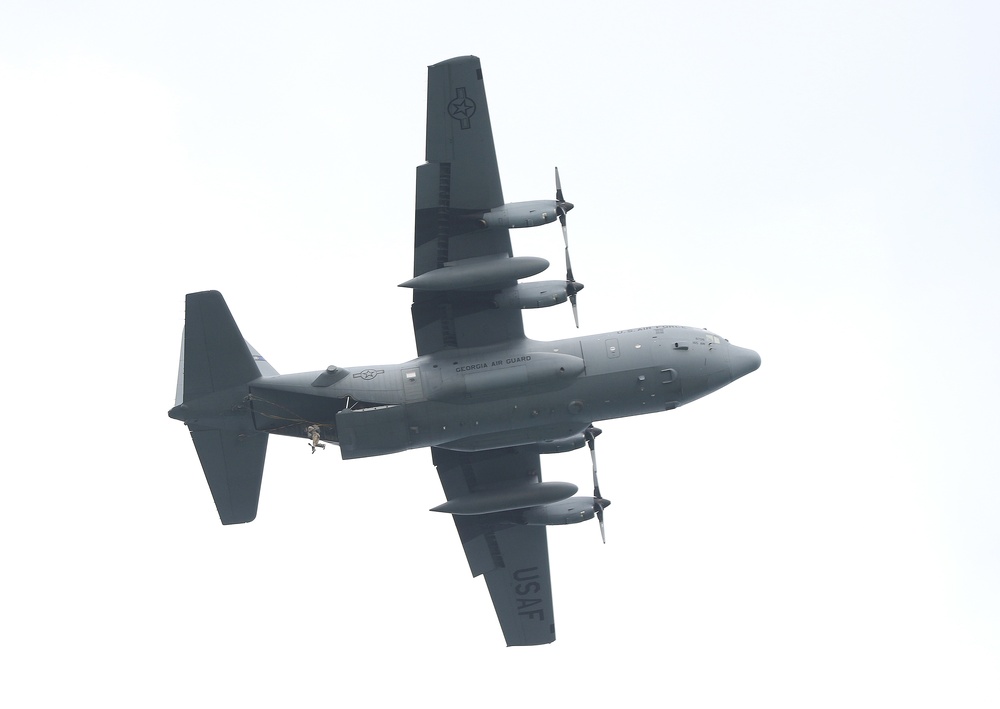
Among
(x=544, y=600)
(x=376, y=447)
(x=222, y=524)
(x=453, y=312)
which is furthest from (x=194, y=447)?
(x=544, y=600)

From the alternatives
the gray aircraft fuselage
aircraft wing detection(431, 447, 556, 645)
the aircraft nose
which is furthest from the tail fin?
the aircraft nose

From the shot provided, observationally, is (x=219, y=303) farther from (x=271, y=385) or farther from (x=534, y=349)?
(x=534, y=349)

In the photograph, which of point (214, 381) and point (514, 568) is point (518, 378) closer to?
point (214, 381)

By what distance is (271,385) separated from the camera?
1483 inches

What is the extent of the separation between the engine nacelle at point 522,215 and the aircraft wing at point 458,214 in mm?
Result: 382

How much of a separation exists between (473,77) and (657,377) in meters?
10.6

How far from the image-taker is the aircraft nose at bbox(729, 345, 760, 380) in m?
38.7

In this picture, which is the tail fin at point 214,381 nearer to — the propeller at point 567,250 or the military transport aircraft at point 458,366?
the military transport aircraft at point 458,366

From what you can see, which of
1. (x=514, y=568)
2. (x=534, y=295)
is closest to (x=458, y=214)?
(x=534, y=295)

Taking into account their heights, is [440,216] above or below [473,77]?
below

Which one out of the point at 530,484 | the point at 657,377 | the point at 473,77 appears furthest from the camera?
the point at 530,484

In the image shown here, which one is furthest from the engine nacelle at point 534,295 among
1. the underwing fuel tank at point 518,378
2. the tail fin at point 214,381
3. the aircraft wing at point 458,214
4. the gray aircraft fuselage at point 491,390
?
the tail fin at point 214,381

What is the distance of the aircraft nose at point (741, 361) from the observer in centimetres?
3866

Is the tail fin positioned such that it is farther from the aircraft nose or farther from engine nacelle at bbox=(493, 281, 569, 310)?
the aircraft nose
